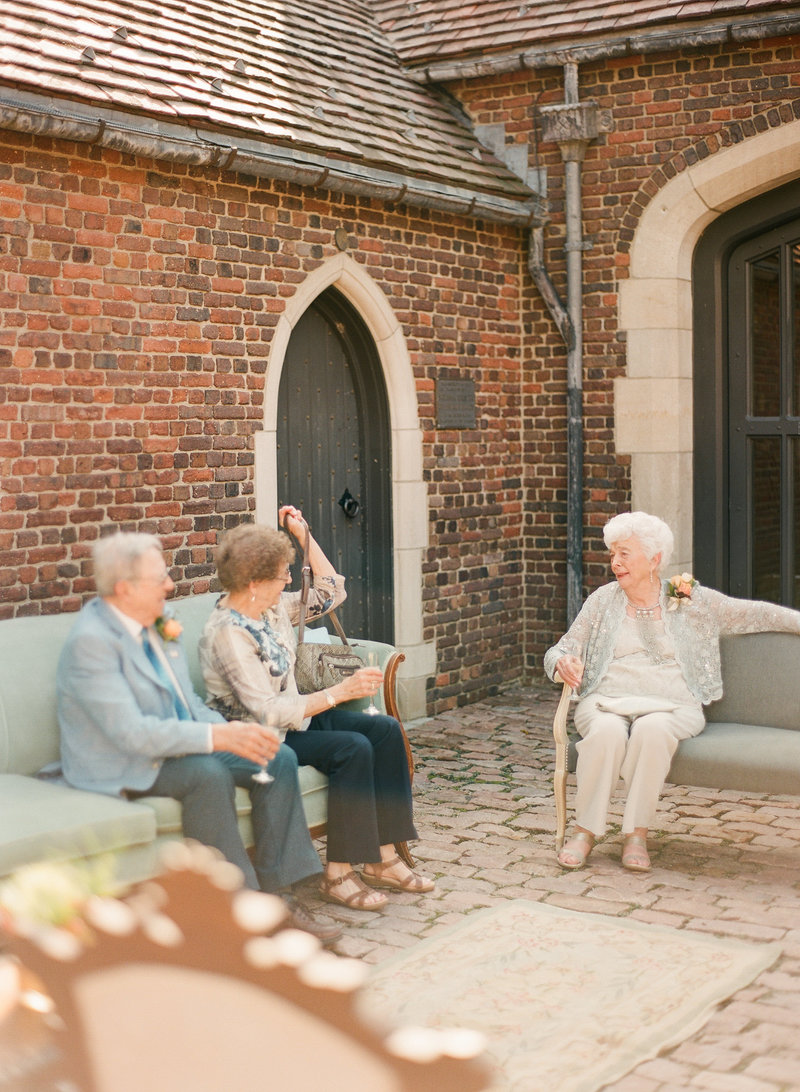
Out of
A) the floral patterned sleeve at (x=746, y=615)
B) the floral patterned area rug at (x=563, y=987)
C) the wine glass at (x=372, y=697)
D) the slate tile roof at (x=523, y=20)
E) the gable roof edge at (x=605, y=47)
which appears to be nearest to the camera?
the floral patterned area rug at (x=563, y=987)

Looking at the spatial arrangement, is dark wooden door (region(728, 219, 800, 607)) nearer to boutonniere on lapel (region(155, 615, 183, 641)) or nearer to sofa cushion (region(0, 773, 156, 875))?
boutonniere on lapel (region(155, 615, 183, 641))

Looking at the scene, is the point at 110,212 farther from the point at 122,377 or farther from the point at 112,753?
the point at 112,753

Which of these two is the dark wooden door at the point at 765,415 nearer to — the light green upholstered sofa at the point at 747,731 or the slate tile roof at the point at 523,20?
the slate tile roof at the point at 523,20

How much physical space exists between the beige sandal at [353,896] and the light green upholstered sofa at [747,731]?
0.98 m

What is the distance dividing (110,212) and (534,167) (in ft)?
12.2

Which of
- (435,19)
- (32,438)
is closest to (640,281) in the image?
(435,19)

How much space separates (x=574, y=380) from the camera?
352 inches

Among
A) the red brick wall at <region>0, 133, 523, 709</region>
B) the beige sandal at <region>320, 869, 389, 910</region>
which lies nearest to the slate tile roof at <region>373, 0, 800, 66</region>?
the red brick wall at <region>0, 133, 523, 709</region>

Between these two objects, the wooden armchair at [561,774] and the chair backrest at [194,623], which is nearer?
the chair backrest at [194,623]

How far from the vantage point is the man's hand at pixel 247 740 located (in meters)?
4.49

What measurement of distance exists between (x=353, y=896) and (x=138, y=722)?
46.9 inches

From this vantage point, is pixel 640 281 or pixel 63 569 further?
pixel 640 281

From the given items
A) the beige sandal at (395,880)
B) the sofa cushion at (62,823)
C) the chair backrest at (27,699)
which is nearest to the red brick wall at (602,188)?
the beige sandal at (395,880)

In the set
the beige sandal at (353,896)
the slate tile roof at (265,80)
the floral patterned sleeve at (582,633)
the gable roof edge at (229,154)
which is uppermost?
the slate tile roof at (265,80)
